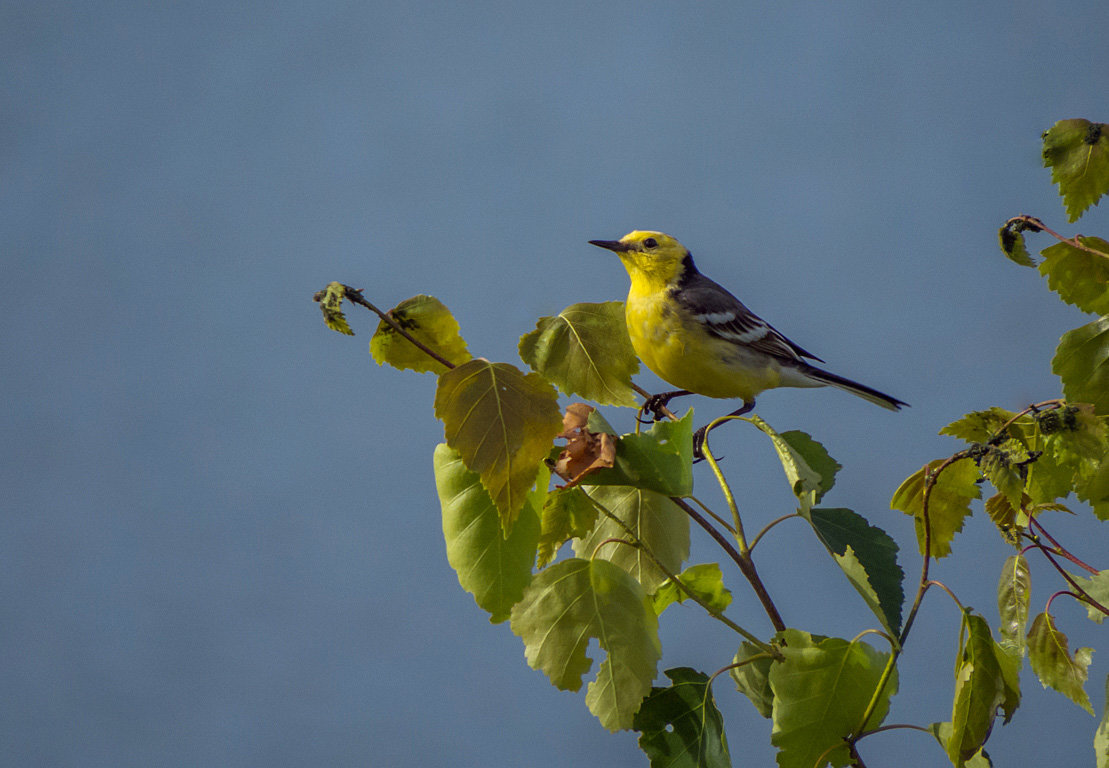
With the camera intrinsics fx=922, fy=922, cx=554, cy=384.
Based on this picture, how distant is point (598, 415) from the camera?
1.93ft

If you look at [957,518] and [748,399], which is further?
[748,399]

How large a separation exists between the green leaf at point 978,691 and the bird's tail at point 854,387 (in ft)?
1.69

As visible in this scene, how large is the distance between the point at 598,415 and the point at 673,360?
1.38ft

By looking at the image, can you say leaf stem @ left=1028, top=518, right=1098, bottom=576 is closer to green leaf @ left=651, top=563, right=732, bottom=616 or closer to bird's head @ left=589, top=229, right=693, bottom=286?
green leaf @ left=651, top=563, right=732, bottom=616

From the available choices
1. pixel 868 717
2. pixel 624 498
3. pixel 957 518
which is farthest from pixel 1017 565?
pixel 624 498

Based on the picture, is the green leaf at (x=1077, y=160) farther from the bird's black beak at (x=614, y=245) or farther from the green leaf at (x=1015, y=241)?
the bird's black beak at (x=614, y=245)

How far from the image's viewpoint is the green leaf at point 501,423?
51 cm

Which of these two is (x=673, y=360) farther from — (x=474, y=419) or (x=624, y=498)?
(x=474, y=419)

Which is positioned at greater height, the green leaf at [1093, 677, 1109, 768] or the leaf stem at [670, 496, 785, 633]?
the leaf stem at [670, 496, 785, 633]

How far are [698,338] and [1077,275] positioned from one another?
0.40 metres

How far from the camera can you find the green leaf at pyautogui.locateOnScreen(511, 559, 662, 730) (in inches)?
22.3

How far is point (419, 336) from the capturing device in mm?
601

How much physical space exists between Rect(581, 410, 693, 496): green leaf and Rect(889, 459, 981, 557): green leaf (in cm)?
18

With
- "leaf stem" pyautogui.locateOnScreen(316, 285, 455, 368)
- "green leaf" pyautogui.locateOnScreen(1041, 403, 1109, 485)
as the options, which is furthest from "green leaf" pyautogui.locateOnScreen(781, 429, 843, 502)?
"leaf stem" pyautogui.locateOnScreen(316, 285, 455, 368)
